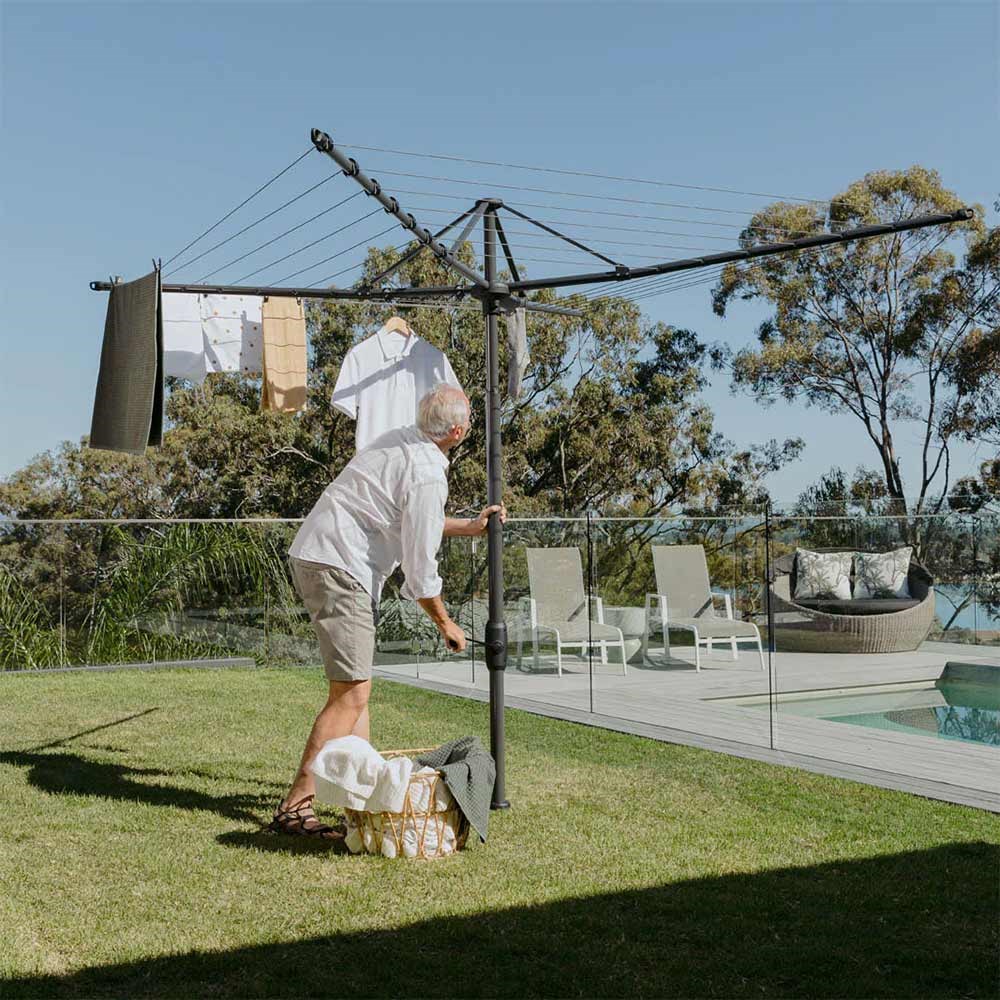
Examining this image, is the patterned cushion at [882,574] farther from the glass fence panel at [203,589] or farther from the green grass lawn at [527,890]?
the glass fence panel at [203,589]

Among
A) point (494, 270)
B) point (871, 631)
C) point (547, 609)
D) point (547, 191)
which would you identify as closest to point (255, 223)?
point (494, 270)

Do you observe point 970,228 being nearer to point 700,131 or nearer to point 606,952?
point 700,131

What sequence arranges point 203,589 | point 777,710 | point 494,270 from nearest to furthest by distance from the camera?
point 494,270 → point 777,710 → point 203,589

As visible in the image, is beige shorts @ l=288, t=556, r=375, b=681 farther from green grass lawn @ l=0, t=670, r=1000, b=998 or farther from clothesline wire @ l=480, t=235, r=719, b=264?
clothesline wire @ l=480, t=235, r=719, b=264

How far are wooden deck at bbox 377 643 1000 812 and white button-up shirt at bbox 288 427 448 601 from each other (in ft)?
8.31

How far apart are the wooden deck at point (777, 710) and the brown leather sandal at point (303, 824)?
2.50m

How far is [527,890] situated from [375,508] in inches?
59.3

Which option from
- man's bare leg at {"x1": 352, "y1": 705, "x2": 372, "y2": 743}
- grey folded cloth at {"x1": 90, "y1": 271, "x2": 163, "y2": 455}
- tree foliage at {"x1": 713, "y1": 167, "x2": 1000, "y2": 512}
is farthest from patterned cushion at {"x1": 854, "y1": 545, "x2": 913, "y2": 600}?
tree foliage at {"x1": 713, "y1": 167, "x2": 1000, "y2": 512}

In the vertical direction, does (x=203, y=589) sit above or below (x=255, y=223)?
below

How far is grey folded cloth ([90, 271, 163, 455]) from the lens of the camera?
5.25 metres

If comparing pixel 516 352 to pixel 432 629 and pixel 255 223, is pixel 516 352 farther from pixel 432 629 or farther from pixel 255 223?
pixel 432 629

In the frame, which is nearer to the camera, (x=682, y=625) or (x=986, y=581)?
(x=986, y=581)

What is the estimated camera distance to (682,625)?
7281 mm

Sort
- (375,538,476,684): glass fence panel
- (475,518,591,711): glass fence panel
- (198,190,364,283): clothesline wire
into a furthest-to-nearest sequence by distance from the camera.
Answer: (375,538,476,684): glass fence panel
(475,518,591,711): glass fence panel
(198,190,364,283): clothesline wire
